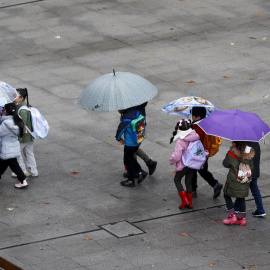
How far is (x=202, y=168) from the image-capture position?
A: 11320 millimetres

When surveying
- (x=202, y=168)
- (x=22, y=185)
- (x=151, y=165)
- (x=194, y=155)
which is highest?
(x=194, y=155)

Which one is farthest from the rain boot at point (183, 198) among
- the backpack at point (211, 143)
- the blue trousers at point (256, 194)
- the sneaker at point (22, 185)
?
the sneaker at point (22, 185)

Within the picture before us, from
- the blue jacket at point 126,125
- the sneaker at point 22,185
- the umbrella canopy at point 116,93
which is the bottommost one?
the sneaker at point 22,185

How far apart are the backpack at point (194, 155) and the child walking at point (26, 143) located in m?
2.62

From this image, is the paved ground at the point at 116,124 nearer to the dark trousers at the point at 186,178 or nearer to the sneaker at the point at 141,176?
the sneaker at the point at 141,176

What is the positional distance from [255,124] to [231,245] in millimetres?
1579

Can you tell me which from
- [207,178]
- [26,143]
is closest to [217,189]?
[207,178]

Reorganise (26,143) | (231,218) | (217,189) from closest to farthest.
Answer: (231,218) < (217,189) < (26,143)

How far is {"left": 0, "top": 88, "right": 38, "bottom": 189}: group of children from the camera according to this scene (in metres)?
11.7

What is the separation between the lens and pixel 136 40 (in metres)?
18.6

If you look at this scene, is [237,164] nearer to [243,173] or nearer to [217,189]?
[243,173]

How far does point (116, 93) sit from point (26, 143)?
5.96 feet

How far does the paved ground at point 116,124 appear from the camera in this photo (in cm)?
1004

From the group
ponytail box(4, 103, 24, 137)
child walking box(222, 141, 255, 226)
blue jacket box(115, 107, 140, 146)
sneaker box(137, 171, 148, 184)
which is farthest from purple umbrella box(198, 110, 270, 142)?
ponytail box(4, 103, 24, 137)
